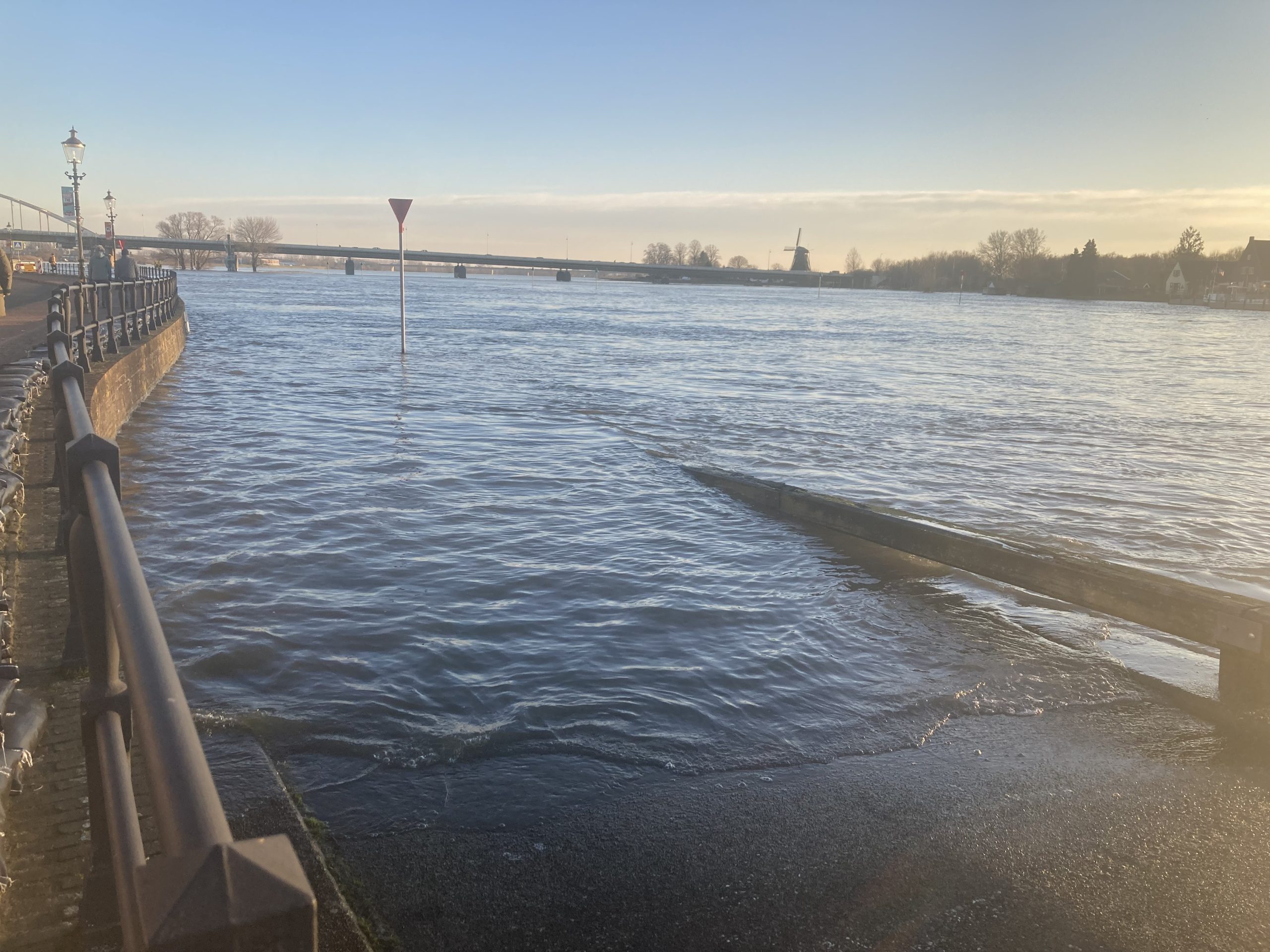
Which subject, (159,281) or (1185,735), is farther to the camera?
(159,281)

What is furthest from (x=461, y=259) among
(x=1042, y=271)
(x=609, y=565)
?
(x=609, y=565)

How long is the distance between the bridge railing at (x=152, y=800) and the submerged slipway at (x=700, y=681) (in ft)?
4.64

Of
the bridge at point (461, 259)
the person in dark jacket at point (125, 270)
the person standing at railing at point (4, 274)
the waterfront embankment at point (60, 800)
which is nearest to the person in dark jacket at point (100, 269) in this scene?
the person in dark jacket at point (125, 270)

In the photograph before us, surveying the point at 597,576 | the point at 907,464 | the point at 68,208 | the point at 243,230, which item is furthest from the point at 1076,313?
the point at 243,230

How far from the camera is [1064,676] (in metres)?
5.41

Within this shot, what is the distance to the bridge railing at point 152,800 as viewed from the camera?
97 cm

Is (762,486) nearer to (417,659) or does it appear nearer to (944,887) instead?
(417,659)

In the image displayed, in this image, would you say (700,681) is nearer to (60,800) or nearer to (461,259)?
(60,800)

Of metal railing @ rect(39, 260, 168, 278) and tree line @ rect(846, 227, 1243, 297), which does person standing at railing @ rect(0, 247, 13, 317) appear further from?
tree line @ rect(846, 227, 1243, 297)

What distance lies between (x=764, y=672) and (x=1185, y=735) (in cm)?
208

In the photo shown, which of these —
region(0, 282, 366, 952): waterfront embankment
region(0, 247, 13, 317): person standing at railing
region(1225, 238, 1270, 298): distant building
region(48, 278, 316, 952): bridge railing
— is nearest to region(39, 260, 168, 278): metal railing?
region(0, 247, 13, 317): person standing at railing

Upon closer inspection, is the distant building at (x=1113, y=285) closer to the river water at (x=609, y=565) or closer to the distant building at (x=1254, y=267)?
the distant building at (x=1254, y=267)

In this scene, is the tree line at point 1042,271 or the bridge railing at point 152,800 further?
the tree line at point 1042,271

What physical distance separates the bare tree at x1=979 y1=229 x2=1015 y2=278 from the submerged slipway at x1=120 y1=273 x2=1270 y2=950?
172070 millimetres
